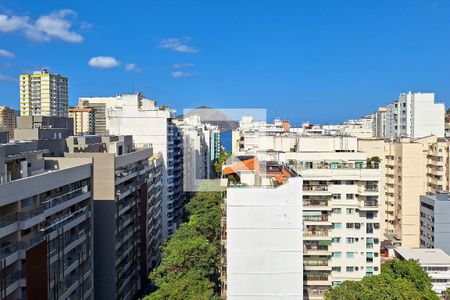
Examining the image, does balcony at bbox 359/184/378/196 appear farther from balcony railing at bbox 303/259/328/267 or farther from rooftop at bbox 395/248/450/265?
rooftop at bbox 395/248/450/265

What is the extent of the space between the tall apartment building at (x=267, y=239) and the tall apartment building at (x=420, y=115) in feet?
86.8

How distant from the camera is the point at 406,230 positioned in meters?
22.7

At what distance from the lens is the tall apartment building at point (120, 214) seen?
12.5 metres

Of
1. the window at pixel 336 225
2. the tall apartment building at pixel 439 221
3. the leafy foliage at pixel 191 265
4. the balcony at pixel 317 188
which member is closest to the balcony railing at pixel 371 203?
the window at pixel 336 225

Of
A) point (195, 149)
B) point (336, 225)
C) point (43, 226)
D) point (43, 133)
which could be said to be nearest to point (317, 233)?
point (336, 225)

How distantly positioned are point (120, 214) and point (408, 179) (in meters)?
15.2

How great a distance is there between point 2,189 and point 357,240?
9.38m

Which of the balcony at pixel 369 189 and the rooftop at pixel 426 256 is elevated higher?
the balcony at pixel 369 189

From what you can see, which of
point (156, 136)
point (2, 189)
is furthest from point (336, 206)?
point (156, 136)

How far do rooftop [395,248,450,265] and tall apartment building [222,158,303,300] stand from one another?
894cm

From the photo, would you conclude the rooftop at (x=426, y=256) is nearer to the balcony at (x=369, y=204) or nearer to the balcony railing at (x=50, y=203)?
the balcony at (x=369, y=204)

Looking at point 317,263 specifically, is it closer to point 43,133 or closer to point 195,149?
point 43,133

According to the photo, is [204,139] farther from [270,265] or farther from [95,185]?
[270,265]

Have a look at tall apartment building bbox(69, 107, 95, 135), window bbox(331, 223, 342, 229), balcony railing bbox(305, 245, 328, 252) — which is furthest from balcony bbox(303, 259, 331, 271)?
tall apartment building bbox(69, 107, 95, 135)
